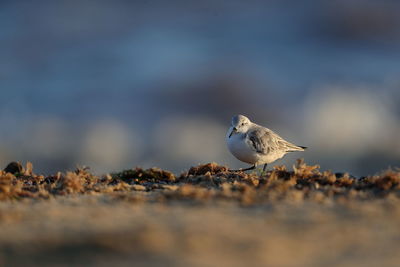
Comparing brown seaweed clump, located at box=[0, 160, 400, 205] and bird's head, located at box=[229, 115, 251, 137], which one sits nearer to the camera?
brown seaweed clump, located at box=[0, 160, 400, 205]

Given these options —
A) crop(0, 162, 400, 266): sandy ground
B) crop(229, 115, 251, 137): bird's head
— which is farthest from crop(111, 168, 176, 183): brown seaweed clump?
crop(229, 115, 251, 137): bird's head

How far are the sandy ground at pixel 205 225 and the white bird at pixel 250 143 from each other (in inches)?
86.4

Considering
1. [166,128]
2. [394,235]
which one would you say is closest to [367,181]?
[394,235]

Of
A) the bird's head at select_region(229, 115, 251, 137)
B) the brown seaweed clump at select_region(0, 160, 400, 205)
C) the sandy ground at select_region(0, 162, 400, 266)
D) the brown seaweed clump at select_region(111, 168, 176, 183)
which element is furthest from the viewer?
the bird's head at select_region(229, 115, 251, 137)

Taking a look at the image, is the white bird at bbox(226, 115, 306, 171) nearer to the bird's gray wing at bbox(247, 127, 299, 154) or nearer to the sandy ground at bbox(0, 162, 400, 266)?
Answer: the bird's gray wing at bbox(247, 127, 299, 154)

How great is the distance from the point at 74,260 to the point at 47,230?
0.75m

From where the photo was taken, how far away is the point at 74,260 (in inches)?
156

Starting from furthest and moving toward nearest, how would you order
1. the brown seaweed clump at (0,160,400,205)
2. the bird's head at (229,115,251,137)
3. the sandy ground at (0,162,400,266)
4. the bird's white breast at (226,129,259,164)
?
1. the bird's head at (229,115,251,137)
2. the bird's white breast at (226,129,259,164)
3. the brown seaweed clump at (0,160,400,205)
4. the sandy ground at (0,162,400,266)

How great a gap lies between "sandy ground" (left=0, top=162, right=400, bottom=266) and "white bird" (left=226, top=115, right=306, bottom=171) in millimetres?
2194

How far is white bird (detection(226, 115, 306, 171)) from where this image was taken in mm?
9094

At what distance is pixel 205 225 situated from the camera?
14.9ft

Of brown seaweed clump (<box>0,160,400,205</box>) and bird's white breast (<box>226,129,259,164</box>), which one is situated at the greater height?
bird's white breast (<box>226,129,259,164</box>)

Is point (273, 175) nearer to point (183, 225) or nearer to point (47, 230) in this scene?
point (183, 225)

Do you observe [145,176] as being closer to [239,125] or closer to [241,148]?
[241,148]
